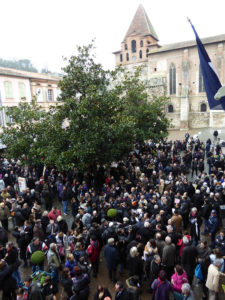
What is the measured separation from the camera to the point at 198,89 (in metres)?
37.4

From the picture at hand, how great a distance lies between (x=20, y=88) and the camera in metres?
27.7

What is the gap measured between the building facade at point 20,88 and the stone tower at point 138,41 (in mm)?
18994

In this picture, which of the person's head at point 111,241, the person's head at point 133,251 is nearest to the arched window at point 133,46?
the person's head at point 111,241

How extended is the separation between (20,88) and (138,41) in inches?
1066

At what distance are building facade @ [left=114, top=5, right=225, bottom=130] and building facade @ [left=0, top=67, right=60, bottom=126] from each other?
15332mm

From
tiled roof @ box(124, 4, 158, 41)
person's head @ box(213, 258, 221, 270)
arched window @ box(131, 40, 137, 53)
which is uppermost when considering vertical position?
tiled roof @ box(124, 4, 158, 41)

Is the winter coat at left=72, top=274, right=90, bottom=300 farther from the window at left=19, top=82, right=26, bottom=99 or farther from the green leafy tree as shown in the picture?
the window at left=19, top=82, right=26, bottom=99

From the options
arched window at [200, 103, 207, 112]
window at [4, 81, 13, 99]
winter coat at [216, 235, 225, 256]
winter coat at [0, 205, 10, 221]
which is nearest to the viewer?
winter coat at [216, 235, 225, 256]

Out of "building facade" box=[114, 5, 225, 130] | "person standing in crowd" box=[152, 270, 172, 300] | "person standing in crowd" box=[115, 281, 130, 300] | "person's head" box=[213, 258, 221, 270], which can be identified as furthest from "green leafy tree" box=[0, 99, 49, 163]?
"building facade" box=[114, 5, 225, 130]

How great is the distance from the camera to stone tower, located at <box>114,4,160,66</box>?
143 feet

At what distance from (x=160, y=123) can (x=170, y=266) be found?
1375 centimetres

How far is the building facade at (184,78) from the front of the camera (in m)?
34.7

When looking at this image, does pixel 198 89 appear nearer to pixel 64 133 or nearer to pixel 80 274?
pixel 64 133

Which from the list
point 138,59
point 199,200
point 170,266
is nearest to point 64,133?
point 199,200
